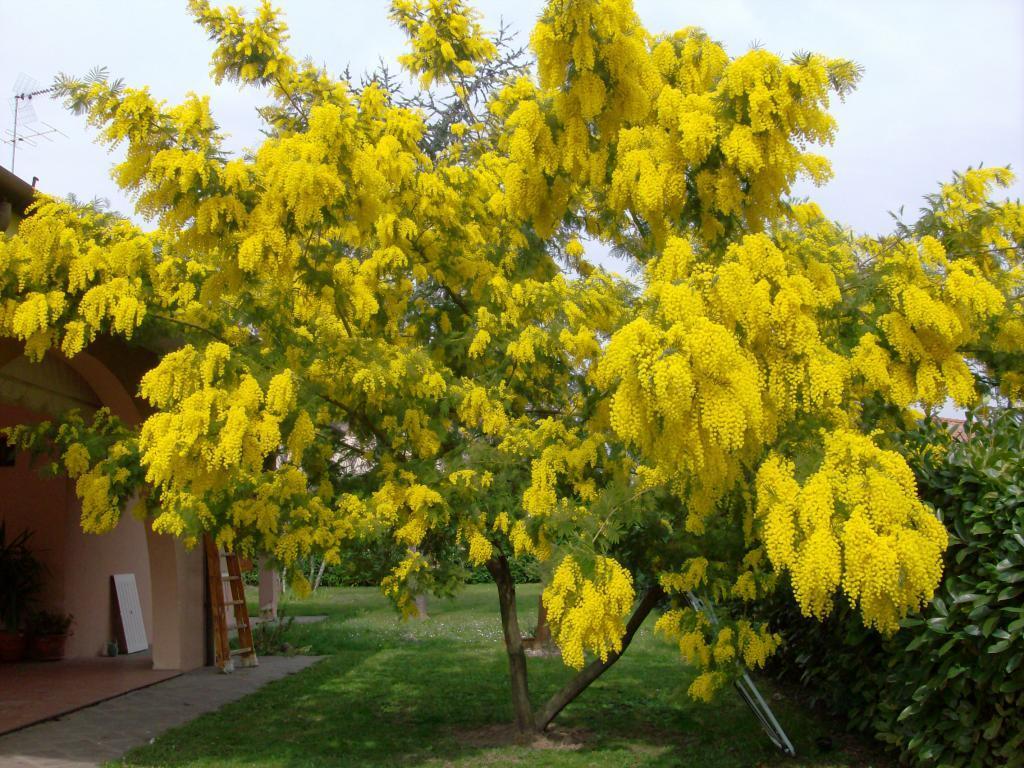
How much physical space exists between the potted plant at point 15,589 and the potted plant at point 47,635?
144 millimetres

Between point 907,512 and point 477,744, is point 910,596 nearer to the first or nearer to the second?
point 907,512

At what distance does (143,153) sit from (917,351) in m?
4.35

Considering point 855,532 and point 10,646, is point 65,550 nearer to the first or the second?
point 10,646

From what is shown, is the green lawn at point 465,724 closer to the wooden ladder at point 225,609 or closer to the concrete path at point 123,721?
the concrete path at point 123,721

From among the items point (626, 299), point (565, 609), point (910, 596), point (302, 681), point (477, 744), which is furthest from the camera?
point (302, 681)

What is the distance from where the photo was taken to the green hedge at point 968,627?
4883 millimetres

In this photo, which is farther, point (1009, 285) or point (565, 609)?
point (1009, 285)

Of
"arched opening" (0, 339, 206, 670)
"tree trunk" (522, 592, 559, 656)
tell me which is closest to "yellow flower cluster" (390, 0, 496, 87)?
"arched opening" (0, 339, 206, 670)

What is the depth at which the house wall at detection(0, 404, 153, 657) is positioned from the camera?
12.2 meters

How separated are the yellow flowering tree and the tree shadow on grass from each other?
654mm

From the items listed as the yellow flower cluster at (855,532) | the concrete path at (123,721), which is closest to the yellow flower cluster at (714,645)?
the yellow flower cluster at (855,532)

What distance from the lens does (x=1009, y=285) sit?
5.32 meters

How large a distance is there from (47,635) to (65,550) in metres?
1.05

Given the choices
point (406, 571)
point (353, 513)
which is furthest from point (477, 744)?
point (353, 513)
